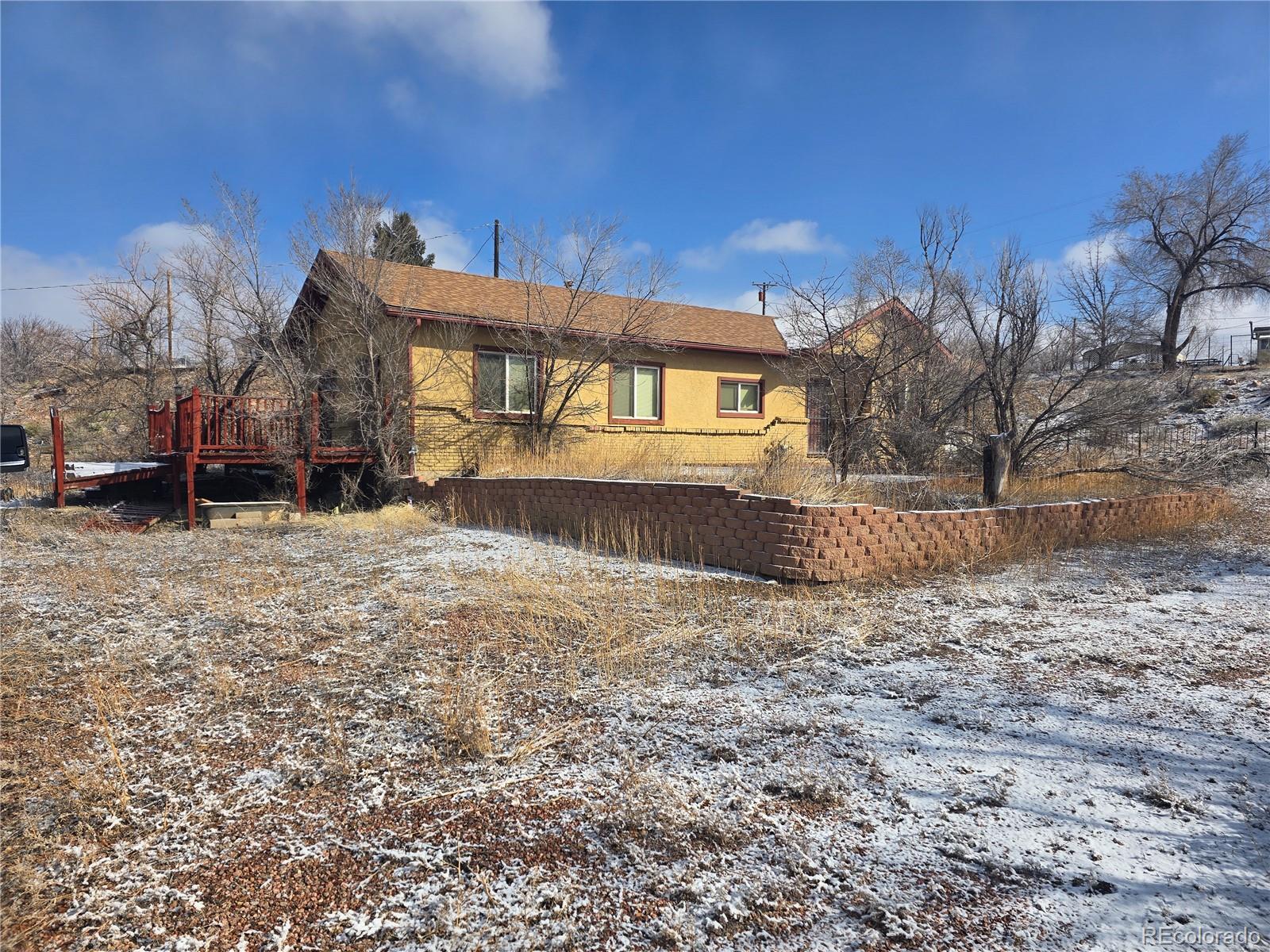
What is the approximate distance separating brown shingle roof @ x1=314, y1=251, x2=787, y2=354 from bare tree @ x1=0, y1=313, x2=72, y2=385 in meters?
24.9

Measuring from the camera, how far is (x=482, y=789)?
2670mm

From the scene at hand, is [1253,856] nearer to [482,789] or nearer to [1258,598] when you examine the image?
[482,789]

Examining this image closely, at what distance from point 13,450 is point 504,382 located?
32.4 feet

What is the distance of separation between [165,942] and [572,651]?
256cm

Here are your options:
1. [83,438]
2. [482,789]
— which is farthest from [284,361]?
[83,438]

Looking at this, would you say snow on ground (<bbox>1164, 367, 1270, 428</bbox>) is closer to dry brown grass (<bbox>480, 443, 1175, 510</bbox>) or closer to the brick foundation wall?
dry brown grass (<bbox>480, 443, 1175, 510</bbox>)

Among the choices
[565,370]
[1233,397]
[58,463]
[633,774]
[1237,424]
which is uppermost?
[1233,397]

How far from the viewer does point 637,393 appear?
15.4 metres

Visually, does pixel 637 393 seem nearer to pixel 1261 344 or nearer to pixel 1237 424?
pixel 1237 424

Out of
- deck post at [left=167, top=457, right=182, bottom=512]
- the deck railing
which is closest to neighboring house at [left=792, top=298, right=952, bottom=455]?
the deck railing

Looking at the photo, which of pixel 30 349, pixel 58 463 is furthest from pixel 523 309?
pixel 30 349

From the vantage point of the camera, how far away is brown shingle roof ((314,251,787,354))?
1280cm

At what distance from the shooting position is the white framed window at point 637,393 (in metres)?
15.1

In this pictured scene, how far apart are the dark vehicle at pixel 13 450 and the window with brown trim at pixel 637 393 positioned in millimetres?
11777
